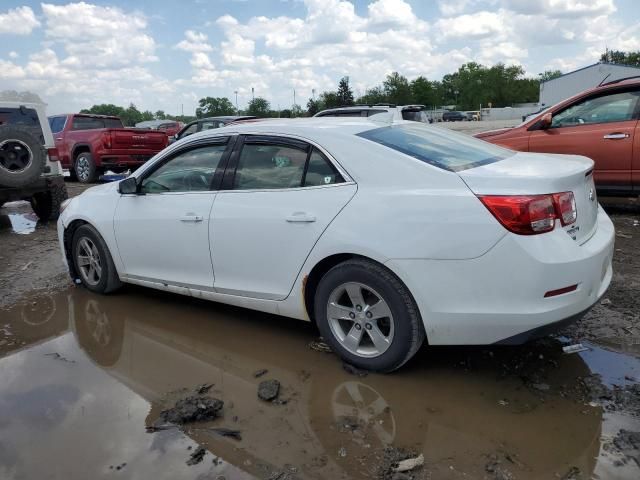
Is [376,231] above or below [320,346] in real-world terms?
above

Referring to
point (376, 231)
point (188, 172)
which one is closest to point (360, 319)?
point (376, 231)

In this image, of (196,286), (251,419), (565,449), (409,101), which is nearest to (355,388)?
(251,419)

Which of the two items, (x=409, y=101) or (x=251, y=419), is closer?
A: (x=251, y=419)

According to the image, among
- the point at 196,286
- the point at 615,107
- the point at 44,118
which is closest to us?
the point at 196,286

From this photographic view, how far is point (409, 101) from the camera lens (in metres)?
106

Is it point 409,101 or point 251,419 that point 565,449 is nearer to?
point 251,419

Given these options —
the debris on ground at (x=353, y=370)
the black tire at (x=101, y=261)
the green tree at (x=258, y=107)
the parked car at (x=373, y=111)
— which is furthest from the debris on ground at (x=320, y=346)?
the green tree at (x=258, y=107)

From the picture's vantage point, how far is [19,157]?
7.70 meters

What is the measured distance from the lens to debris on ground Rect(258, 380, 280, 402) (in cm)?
319

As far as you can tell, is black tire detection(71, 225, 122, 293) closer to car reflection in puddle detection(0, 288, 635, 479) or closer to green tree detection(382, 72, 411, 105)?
car reflection in puddle detection(0, 288, 635, 479)

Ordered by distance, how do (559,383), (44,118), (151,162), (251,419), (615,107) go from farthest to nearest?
(44,118), (615,107), (151,162), (559,383), (251,419)

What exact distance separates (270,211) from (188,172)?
1014 mm

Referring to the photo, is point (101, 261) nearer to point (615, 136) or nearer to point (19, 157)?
point (19, 157)

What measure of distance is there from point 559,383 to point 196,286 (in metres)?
2.53
